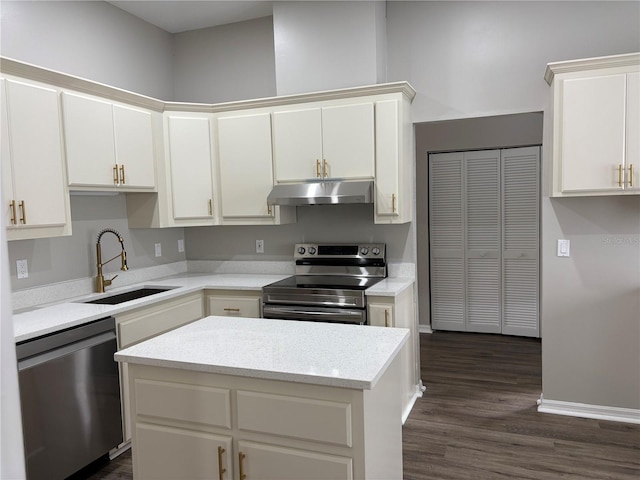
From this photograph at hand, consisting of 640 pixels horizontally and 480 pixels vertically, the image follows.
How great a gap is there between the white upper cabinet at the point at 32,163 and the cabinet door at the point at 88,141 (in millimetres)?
77

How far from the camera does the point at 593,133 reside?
300cm

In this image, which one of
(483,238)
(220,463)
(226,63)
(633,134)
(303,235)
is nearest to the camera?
(220,463)

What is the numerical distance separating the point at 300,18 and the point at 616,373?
3419mm

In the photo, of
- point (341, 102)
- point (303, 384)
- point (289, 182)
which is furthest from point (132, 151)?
point (303, 384)

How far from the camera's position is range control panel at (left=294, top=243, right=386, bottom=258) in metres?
3.86

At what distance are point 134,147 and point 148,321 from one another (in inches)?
48.8

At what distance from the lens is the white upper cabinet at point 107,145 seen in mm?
2986

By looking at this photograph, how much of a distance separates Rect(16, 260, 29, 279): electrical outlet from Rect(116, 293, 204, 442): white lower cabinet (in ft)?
2.28

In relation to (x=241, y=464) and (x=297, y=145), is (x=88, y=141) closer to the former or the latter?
(x=297, y=145)

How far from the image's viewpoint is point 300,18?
382cm

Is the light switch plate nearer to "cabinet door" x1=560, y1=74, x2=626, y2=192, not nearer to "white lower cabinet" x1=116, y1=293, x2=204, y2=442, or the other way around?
"cabinet door" x1=560, y1=74, x2=626, y2=192

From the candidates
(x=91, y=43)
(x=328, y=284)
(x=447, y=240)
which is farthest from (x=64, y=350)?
(x=447, y=240)

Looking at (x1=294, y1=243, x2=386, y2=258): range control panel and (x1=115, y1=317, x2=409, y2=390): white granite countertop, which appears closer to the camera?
(x1=115, y1=317, x2=409, y2=390): white granite countertop

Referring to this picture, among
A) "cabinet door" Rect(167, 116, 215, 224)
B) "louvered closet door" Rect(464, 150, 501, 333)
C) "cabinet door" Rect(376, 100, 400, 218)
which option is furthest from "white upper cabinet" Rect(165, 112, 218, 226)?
"louvered closet door" Rect(464, 150, 501, 333)
